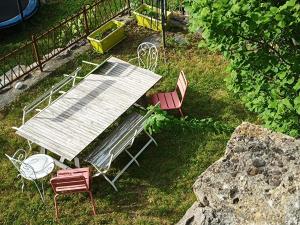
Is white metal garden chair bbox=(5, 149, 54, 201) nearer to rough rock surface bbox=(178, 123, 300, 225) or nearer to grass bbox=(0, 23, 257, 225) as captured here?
grass bbox=(0, 23, 257, 225)

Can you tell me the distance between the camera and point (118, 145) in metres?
9.02

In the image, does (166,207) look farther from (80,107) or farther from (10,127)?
(10,127)

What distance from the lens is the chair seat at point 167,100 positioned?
34.1 feet

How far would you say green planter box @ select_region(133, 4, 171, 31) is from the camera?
13273 millimetres

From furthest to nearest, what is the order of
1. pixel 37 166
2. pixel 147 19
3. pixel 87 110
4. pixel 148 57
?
pixel 147 19 → pixel 148 57 → pixel 87 110 → pixel 37 166

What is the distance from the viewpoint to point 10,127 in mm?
10656

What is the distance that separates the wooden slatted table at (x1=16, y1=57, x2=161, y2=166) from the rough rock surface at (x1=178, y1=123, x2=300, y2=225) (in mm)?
4333

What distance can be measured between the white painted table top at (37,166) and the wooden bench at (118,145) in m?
0.77

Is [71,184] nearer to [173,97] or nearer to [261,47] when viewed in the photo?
[173,97]

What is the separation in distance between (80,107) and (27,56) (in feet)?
13.9

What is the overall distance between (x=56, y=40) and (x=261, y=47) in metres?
8.54

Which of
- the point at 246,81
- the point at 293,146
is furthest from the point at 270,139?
the point at 246,81

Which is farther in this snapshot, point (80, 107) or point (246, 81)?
point (80, 107)

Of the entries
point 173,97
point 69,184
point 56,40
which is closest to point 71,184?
point 69,184
